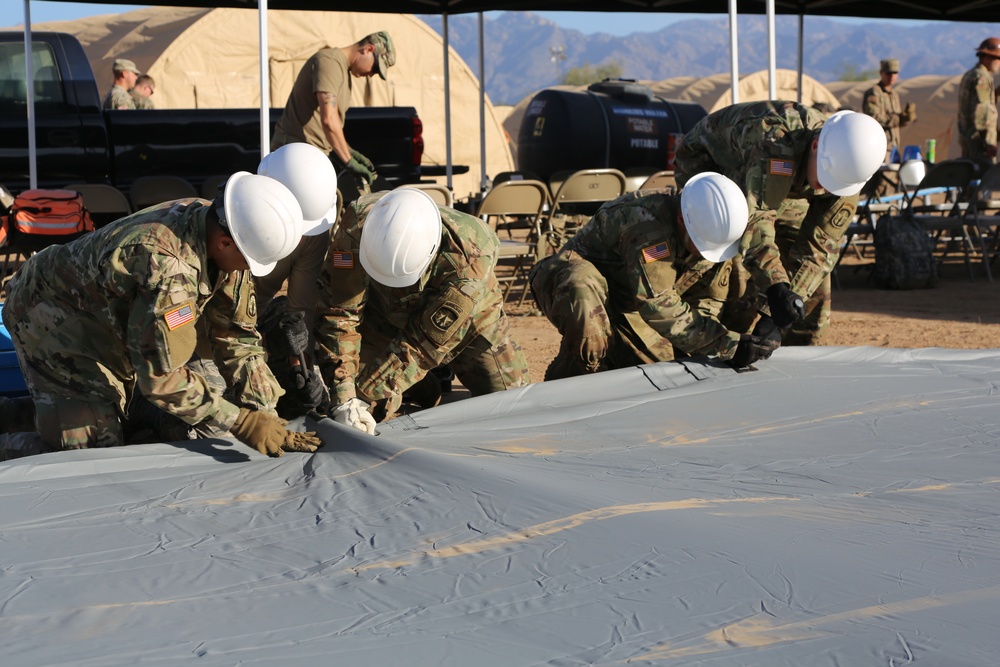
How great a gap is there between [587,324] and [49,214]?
3.94 metres

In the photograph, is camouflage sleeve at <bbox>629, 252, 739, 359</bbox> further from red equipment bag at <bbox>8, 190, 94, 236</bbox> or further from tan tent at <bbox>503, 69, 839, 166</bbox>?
tan tent at <bbox>503, 69, 839, 166</bbox>

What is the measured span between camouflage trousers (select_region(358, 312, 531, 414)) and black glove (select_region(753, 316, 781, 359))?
91 centimetres

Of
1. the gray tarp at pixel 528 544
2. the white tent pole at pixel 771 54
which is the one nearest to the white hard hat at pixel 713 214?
the gray tarp at pixel 528 544

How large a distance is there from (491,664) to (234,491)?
1.22 m

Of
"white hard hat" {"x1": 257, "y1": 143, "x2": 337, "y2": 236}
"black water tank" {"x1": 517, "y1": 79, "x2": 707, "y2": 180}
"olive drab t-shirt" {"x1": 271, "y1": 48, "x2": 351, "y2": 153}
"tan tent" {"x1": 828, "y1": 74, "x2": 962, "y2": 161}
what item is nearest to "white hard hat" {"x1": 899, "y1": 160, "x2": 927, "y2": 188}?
"black water tank" {"x1": 517, "y1": 79, "x2": 707, "y2": 180}

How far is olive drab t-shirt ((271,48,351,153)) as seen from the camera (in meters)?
6.14

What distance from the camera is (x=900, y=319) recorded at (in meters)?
7.48

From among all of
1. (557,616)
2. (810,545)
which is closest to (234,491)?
(557,616)

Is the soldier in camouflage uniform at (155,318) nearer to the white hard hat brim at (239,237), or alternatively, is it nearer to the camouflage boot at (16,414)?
the white hard hat brim at (239,237)

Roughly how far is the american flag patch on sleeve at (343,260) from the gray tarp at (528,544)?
25.2 inches

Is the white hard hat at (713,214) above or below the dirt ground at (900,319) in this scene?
above

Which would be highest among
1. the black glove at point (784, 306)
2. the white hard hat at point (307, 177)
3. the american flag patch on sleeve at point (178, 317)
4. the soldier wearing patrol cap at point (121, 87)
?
the soldier wearing patrol cap at point (121, 87)

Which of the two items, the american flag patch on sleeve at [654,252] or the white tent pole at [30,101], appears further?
the white tent pole at [30,101]

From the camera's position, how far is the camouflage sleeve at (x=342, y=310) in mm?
3844
